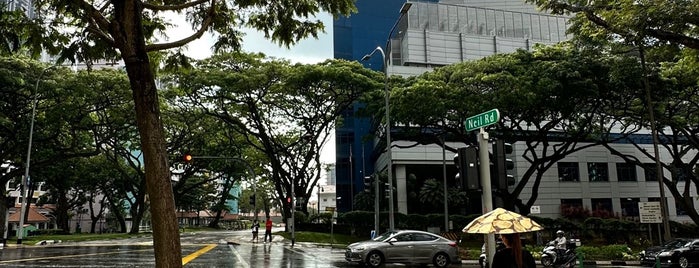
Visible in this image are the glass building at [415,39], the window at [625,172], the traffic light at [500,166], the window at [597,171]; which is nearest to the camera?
the traffic light at [500,166]

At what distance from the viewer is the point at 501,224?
586 centimetres

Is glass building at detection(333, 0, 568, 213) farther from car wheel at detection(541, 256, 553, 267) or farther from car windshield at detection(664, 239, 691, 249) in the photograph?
car windshield at detection(664, 239, 691, 249)

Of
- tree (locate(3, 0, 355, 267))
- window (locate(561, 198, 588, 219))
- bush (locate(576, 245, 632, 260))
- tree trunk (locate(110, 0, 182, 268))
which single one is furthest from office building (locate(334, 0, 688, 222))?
tree trunk (locate(110, 0, 182, 268))

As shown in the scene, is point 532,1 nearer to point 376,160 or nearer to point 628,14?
point 628,14

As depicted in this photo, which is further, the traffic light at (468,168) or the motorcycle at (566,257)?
the motorcycle at (566,257)

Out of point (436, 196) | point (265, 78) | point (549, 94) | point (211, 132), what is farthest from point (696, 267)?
→ point (211, 132)

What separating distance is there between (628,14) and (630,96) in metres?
17.3

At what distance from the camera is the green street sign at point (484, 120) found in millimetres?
7516

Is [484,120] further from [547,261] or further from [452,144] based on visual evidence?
[452,144]

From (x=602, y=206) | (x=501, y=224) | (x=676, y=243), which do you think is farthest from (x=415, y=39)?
(x=501, y=224)

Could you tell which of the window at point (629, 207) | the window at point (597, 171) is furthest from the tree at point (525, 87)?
the window at point (629, 207)

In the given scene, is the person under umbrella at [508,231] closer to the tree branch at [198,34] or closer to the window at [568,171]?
the tree branch at [198,34]

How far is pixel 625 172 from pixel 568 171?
6201 mm

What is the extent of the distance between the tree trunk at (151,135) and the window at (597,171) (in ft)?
151
